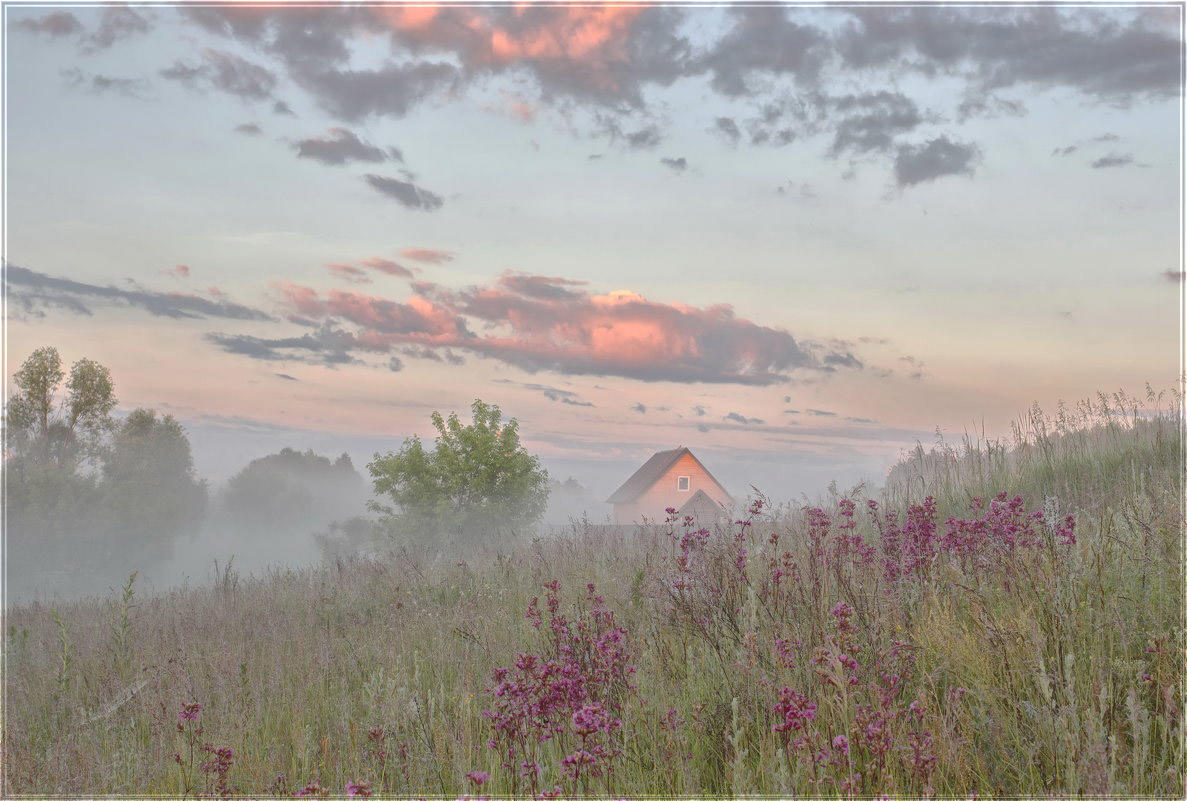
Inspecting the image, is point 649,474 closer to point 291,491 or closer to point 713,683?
point 291,491

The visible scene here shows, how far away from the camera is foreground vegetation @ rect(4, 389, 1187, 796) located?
364 centimetres

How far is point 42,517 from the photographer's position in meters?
59.0

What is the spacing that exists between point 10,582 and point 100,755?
72.8m

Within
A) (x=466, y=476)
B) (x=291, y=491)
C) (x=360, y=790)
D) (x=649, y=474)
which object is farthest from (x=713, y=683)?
(x=291, y=491)

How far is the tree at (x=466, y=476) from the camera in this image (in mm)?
40281

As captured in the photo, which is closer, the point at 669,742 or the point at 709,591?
the point at 669,742

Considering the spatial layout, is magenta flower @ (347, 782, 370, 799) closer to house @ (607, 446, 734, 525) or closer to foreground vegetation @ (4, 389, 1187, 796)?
foreground vegetation @ (4, 389, 1187, 796)

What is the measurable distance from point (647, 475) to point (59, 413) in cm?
4686

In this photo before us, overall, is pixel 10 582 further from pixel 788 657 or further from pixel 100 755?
pixel 788 657

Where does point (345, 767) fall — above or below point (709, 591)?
below

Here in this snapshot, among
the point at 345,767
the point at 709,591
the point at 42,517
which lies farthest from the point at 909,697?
the point at 42,517

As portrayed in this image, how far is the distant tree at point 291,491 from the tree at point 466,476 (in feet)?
222

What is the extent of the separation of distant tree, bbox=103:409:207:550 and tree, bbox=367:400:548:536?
33.9 m

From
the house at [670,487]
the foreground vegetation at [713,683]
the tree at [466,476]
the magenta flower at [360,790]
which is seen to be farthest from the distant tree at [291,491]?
the magenta flower at [360,790]
